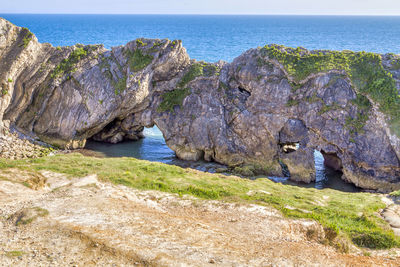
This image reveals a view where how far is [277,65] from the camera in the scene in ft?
131

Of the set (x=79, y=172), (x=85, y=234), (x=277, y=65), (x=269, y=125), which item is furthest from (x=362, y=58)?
(x=85, y=234)

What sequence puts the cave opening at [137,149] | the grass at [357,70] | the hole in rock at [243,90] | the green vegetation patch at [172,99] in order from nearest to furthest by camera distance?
1. the grass at [357,70]
2. the hole in rock at [243,90]
3. the cave opening at [137,149]
4. the green vegetation patch at [172,99]

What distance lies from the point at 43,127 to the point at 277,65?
31729mm

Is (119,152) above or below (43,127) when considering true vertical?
below

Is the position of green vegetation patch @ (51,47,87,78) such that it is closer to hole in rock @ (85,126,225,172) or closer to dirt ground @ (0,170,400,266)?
hole in rock @ (85,126,225,172)

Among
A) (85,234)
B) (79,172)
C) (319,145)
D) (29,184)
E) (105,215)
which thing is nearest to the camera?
(85,234)

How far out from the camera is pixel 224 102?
137 ft

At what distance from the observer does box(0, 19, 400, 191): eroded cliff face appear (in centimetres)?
3547

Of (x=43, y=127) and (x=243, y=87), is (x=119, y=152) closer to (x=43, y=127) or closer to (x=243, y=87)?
(x=43, y=127)

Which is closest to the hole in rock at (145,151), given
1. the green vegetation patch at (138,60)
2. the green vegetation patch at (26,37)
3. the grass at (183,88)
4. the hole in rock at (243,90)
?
the grass at (183,88)

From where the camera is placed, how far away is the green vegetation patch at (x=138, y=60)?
139 feet

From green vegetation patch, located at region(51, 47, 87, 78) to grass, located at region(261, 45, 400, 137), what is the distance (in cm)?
2446

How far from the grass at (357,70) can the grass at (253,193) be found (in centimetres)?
1308

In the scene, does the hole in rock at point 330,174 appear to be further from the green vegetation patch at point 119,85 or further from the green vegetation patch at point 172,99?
the green vegetation patch at point 119,85
